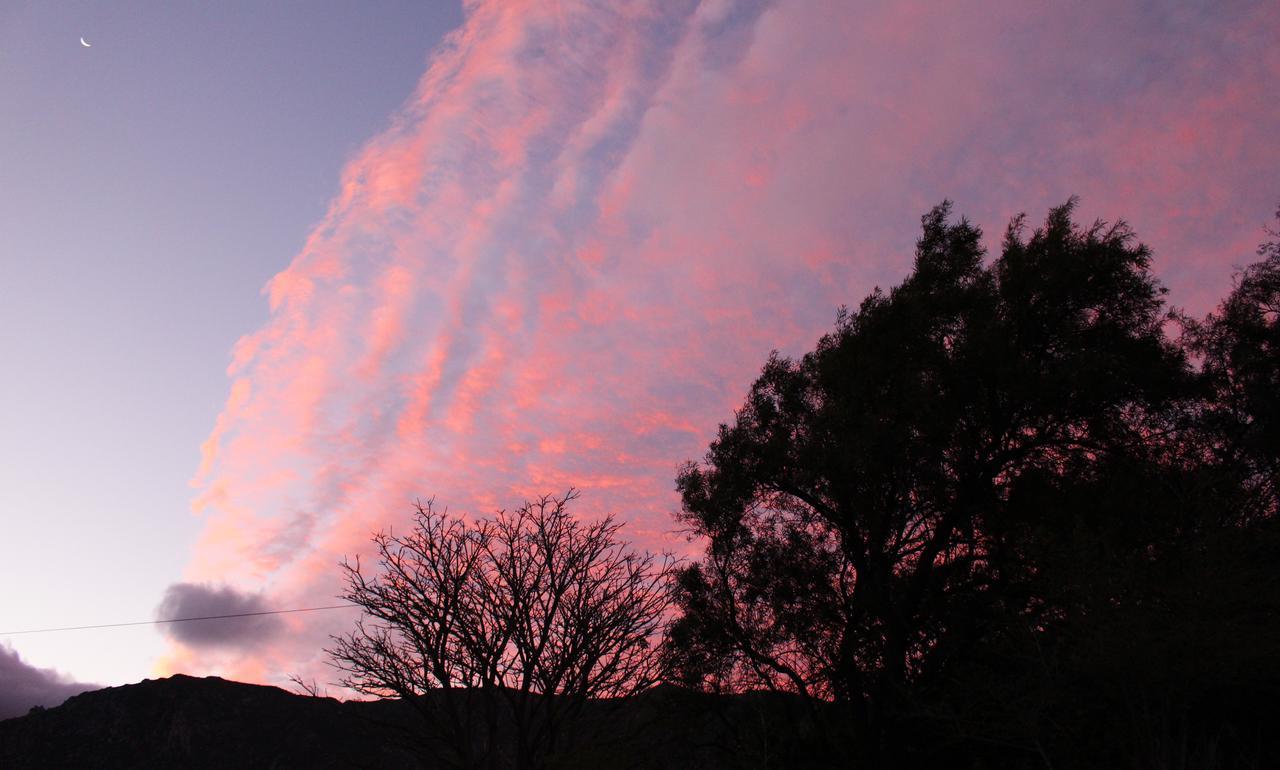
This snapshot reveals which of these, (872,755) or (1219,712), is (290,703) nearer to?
(872,755)

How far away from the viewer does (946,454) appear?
2322 cm

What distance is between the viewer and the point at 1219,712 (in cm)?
1781

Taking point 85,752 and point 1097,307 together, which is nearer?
point 1097,307

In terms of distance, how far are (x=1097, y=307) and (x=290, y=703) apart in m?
93.0

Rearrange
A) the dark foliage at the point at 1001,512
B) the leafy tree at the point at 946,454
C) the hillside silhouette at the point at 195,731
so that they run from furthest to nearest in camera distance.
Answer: the hillside silhouette at the point at 195,731 → the leafy tree at the point at 946,454 → the dark foliage at the point at 1001,512

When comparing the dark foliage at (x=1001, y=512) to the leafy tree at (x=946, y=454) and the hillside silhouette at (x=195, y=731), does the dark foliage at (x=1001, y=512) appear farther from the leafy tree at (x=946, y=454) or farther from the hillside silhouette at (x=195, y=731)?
the hillside silhouette at (x=195, y=731)

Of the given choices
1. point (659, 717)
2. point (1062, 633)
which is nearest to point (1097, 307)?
point (1062, 633)

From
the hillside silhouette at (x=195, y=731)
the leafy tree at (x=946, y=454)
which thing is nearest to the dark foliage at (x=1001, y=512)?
the leafy tree at (x=946, y=454)

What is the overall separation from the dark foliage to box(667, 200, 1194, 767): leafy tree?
6 centimetres

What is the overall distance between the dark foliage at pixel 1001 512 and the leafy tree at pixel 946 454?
6 cm

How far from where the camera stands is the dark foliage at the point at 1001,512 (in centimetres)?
1811

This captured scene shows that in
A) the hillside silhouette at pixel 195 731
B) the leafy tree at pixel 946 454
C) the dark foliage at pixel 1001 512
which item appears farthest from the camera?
the hillside silhouette at pixel 195 731

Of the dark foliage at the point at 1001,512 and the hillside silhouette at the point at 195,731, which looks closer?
the dark foliage at the point at 1001,512

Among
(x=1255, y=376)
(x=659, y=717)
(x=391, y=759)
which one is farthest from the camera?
(x=391, y=759)
